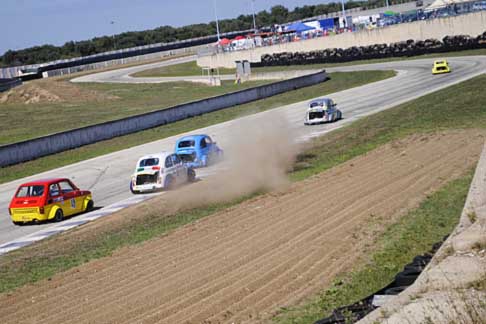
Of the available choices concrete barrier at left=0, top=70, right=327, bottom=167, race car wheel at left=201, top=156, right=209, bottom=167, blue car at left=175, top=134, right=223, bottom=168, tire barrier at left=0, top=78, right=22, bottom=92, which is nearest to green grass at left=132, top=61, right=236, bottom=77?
tire barrier at left=0, top=78, right=22, bottom=92

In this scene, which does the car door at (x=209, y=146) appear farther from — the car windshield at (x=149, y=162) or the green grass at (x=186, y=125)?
the green grass at (x=186, y=125)

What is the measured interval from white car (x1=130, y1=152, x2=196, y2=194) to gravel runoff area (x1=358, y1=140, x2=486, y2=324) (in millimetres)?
13248

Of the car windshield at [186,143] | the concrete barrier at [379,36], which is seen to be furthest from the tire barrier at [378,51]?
the car windshield at [186,143]

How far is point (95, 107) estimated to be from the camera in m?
66.7

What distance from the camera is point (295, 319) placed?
1184 centimetres

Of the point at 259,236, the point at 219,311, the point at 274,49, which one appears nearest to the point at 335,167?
the point at 259,236

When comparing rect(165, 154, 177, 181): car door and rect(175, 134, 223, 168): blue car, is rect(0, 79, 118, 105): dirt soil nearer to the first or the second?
rect(175, 134, 223, 168): blue car

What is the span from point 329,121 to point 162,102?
25365 mm

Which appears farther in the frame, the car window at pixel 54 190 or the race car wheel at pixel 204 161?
the race car wheel at pixel 204 161

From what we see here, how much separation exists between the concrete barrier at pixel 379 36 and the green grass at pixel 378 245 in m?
43.2

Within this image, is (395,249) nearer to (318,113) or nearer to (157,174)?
(157,174)

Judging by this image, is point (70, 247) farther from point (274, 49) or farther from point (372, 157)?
point (274, 49)

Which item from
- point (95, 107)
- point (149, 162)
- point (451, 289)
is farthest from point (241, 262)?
point (95, 107)

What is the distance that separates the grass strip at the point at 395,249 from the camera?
12344 mm
